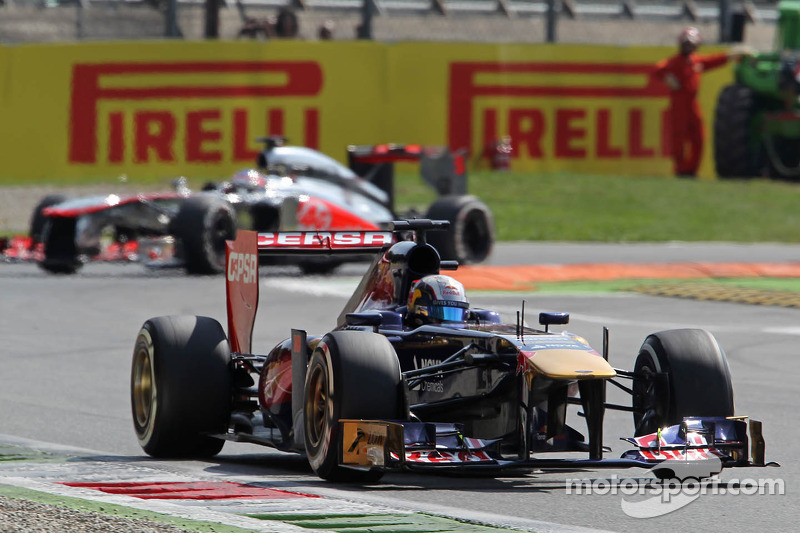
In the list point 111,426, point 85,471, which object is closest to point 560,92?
point 111,426

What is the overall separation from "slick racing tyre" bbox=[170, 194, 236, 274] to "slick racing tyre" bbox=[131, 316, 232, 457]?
8628mm

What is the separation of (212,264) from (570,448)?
34.3 feet

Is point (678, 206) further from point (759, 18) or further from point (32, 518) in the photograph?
point (32, 518)

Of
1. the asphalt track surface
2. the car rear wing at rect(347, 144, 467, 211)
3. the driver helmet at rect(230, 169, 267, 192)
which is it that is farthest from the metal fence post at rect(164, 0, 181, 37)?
the driver helmet at rect(230, 169, 267, 192)

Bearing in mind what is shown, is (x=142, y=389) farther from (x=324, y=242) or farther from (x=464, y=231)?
(x=464, y=231)

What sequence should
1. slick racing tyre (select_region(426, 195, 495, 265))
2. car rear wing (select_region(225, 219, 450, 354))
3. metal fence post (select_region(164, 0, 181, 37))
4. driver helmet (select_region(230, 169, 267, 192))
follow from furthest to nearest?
metal fence post (select_region(164, 0, 181, 37))
slick racing tyre (select_region(426, 195, 495, 265))
driver helmet (select_region(230, 169, 267, 192))
car rear wing (select_region(225, 219, 450, 354))

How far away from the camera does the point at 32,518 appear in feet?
18.2

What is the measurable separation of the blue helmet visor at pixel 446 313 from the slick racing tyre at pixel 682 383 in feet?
3.04

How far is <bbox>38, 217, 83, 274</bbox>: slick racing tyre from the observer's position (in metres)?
17.1

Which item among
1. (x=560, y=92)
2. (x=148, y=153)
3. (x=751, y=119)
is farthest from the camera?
(x=751, y=119)

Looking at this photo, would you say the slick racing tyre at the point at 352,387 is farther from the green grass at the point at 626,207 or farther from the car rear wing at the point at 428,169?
the green grass at the point at 626,207

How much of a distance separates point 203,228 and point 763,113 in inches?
561

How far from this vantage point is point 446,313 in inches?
295

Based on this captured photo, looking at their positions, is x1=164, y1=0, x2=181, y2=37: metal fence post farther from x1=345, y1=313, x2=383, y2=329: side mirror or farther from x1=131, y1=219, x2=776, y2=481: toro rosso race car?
x1=345, y1=313, x2=383, y2=329: side mirror
